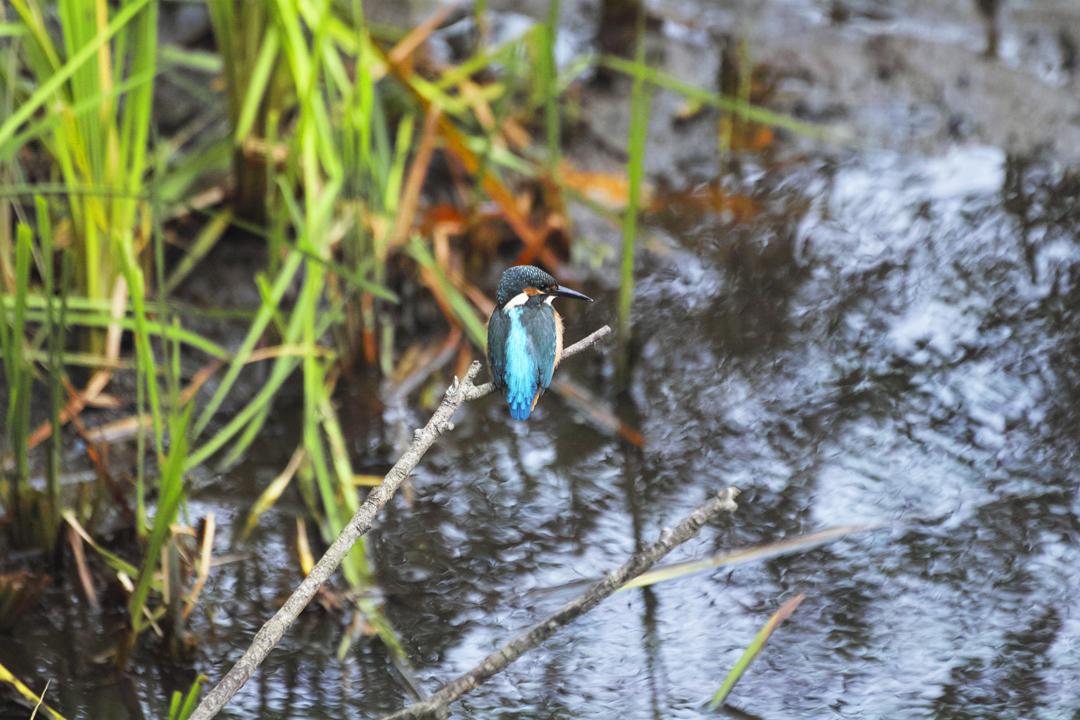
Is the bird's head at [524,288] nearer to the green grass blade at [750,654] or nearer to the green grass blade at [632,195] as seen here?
the green grass blade at [750,654]

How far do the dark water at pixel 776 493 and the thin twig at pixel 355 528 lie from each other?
86 centimetres

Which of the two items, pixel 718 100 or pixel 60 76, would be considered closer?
pixel 60 76

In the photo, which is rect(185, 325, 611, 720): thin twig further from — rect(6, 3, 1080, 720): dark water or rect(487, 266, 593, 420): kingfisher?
rect(6, 3, 1080, 720): dark water

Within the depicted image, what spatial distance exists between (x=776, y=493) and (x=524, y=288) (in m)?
1.65

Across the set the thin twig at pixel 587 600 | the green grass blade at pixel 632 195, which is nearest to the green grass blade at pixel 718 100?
the green grass blade at pixel 632 195

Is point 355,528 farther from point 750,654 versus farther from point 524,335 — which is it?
point 750,654

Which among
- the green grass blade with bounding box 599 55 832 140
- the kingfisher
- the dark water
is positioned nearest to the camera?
the kingfisher

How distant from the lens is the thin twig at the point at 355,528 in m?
0.93

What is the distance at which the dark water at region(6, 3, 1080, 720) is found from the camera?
6.23 ft

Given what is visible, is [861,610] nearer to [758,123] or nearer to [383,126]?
[383,126]

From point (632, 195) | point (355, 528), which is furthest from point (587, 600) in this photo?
point (632, 195)

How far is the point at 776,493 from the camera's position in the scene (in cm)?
237

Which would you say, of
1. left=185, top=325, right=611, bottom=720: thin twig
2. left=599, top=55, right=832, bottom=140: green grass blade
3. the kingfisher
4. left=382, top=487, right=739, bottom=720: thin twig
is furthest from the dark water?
the kingfisher

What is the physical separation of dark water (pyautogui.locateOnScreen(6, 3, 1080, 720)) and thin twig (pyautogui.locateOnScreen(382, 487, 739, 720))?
28.6 inches
